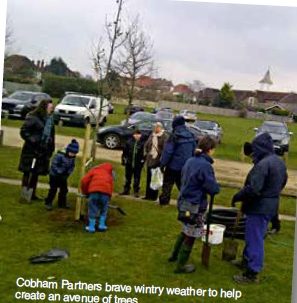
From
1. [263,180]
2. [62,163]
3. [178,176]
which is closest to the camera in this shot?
[263,180]

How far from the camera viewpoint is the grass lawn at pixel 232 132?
6031mm

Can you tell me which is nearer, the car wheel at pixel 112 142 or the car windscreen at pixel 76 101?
the car windscreen at pixel 76 101

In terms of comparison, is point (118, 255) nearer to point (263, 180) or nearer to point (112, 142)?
point (263, 180)

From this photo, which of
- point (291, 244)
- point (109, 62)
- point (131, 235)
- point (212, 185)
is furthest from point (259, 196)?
point (109, 62)

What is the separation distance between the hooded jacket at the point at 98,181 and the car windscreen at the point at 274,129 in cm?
154

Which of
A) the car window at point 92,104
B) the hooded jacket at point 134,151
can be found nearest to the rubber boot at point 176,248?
the car window at point 92,104

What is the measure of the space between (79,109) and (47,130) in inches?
24.7

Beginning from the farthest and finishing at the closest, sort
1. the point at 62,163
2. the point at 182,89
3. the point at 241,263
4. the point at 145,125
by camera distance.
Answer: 1. the point at 145,125
2. the point at 62,163
3. the point at 182,89
4. the point at 241,263

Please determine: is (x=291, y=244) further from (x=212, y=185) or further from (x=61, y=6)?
(x=61, y=6)

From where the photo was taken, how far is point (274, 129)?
6.00 m

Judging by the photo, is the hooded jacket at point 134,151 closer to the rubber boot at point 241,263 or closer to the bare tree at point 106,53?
the bare tree at point 106,53

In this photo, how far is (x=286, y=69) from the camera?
5.68 meters

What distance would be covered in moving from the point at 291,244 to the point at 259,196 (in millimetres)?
811

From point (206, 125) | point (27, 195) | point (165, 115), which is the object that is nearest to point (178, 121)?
point (165, 115)
